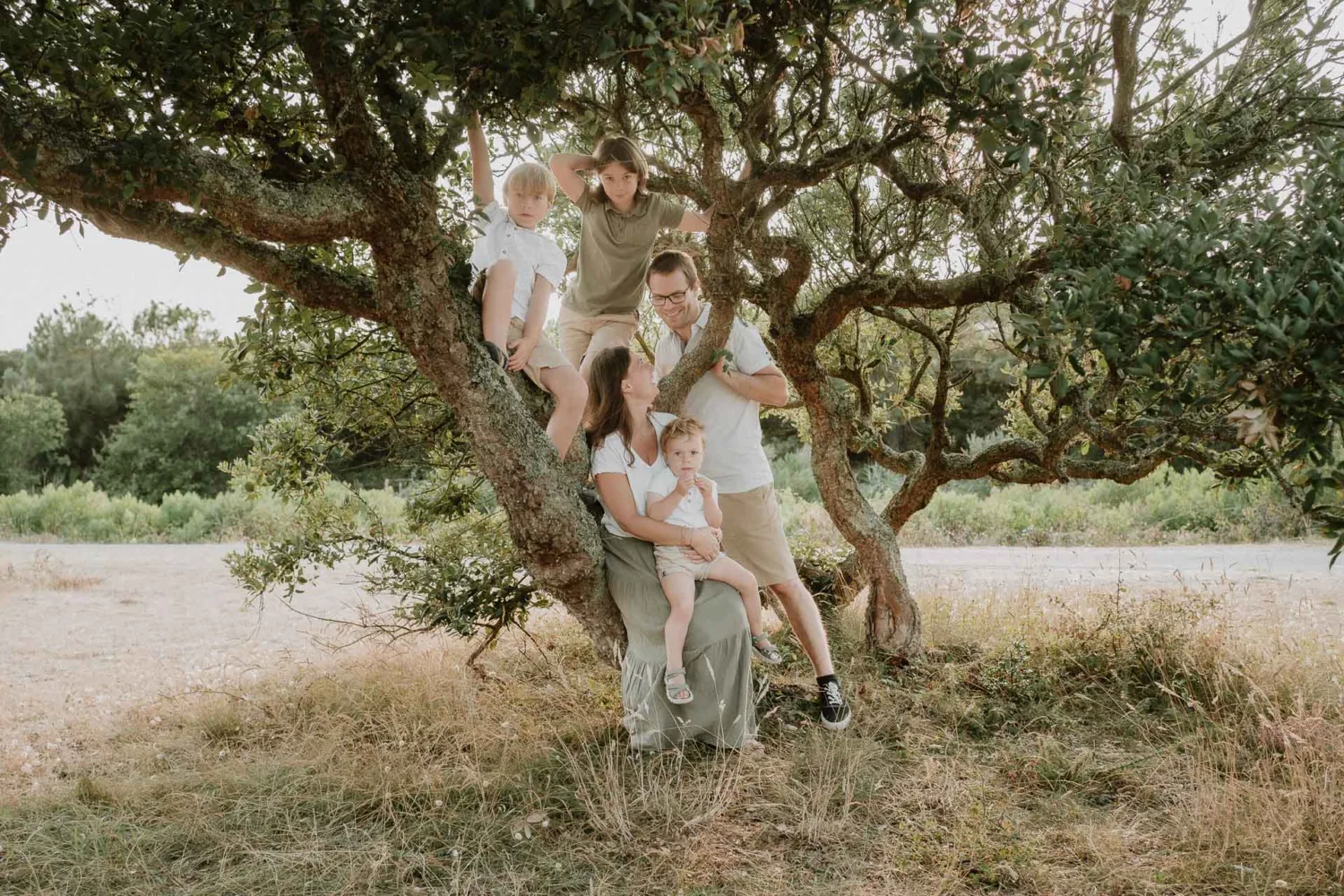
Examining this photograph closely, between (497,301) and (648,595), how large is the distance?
1.65m

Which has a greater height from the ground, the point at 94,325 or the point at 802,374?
the point at 94,325

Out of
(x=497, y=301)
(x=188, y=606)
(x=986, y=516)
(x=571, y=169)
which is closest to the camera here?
(x=497, y=301)

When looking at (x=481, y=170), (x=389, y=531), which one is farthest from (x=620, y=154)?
(x=389, y=531)

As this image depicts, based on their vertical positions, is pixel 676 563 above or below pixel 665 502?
below

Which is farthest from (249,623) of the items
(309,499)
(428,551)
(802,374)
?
(802,374)

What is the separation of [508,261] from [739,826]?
9.49ft

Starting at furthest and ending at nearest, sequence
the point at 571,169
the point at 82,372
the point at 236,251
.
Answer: the point at 82,372
the point at 571,169
the point at 236,251

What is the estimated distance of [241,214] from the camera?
3484 mm

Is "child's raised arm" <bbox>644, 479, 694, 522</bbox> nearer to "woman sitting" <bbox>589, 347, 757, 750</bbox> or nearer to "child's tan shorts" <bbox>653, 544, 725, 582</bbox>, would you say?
"woman sitting" <bbox>589, 347, 757, 750</bbox>

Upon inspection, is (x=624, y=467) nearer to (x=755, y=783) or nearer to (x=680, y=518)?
(x=680, y=518)

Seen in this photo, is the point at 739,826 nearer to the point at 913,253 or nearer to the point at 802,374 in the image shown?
the point at 802,374

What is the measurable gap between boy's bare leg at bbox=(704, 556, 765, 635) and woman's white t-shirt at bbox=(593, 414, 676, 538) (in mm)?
480

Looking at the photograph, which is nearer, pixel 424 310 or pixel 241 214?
pixel 241 214

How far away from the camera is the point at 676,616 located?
4500mm
